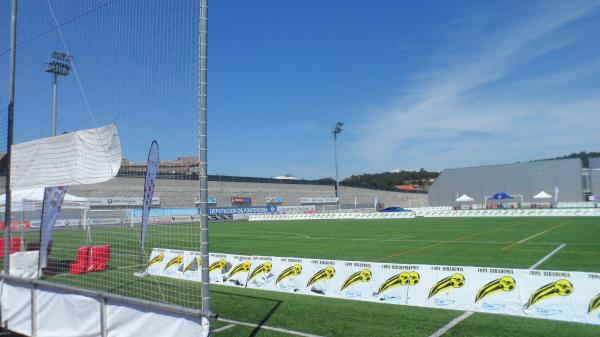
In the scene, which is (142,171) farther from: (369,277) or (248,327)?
(369,277)

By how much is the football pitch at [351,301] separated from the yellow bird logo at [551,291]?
1.33 ft

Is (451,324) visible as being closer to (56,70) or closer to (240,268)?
(240,268)

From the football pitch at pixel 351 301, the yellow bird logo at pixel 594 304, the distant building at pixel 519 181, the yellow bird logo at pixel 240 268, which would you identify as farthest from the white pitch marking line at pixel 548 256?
the distant building at pixel 519 181

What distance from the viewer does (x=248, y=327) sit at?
286 inches

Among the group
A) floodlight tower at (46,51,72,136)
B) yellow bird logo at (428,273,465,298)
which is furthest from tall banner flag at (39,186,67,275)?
yellow bird logo at (428,273,465,298)

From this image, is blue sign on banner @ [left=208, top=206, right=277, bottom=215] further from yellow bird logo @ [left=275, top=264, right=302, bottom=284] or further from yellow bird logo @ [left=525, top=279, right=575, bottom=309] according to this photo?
yellow bird logo @ [left=525, top=279, right=575, bottom=309]

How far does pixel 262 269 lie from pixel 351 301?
2612 millimetres

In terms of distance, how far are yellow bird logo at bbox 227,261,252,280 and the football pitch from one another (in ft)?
1.60

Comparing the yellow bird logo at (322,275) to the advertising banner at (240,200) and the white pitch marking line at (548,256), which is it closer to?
the white pitch marking line at (548,256)

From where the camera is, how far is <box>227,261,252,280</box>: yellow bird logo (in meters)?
11.0

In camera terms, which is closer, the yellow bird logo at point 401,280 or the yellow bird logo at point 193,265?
the yellow bird logo at point 401,280

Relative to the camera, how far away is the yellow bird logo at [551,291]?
730cm

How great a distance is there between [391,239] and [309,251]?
573cm

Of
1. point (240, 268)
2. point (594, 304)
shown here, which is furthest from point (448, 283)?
point (240, 268)
